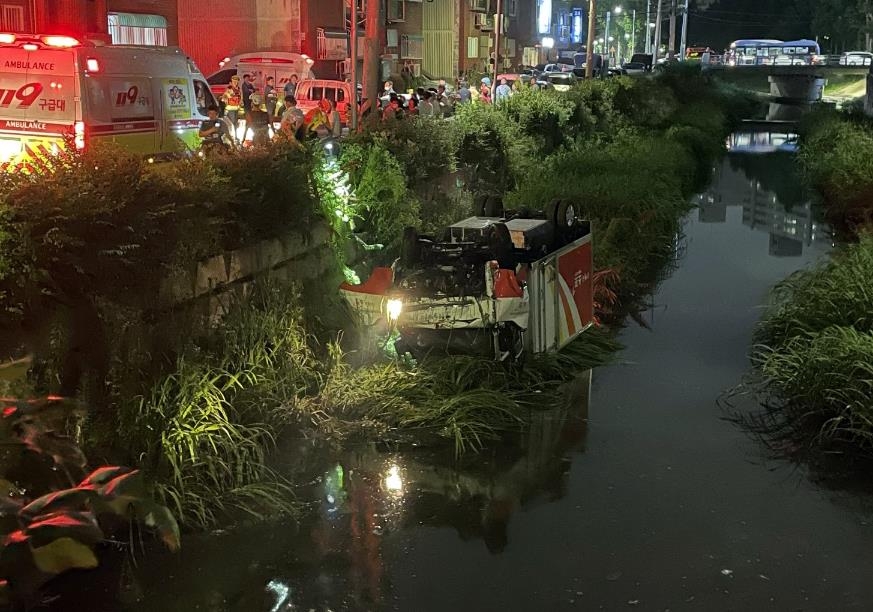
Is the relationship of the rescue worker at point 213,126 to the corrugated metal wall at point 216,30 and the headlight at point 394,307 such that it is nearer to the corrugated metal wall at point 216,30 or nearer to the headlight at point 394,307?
the headlight at point 394,307

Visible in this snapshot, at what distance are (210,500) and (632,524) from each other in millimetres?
2639

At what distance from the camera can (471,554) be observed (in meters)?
5.86

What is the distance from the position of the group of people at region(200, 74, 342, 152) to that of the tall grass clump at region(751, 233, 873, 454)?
198 inches

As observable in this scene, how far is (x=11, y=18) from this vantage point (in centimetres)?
2175

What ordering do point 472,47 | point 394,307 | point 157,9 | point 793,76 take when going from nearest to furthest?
point 394,307
point 157,9
point 472,47
point 793,76

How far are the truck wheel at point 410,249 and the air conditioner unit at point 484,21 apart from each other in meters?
45.6

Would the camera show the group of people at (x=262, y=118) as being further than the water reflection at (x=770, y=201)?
No

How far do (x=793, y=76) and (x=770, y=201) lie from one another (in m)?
53.5

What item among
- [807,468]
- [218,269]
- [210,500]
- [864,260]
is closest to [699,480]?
[807,468]

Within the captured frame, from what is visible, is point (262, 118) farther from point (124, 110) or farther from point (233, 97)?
point (233, 97)

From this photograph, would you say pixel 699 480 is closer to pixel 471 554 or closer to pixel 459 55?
pixel 471 554

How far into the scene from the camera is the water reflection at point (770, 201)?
20.3 m

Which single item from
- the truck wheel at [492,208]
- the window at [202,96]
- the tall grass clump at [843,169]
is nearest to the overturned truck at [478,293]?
the truck wheel at [492,208]

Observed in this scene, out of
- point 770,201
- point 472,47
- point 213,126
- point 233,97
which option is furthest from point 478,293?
point 472,47
